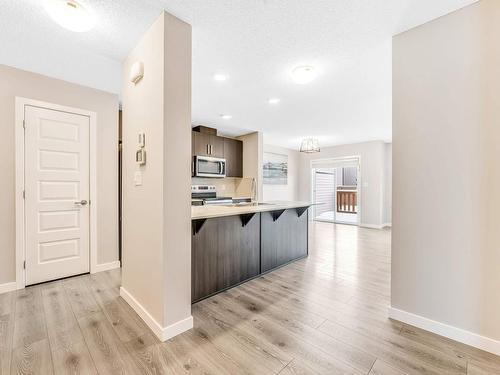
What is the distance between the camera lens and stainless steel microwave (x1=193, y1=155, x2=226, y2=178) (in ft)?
15.6

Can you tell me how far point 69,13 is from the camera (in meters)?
1.66

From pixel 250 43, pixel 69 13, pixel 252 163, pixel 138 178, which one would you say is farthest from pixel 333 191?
pixel 69 13

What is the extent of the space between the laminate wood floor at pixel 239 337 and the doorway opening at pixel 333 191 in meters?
5.17

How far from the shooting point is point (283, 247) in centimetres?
335

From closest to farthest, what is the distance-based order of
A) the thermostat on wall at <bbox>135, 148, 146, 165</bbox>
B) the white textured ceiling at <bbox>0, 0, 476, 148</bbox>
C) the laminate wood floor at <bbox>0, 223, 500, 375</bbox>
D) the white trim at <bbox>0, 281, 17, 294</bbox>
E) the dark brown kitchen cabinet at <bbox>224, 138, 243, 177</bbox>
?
the laminate wood floor at <bbox>0, 223, 500, 375</bbox> < the white textured ceiling at <bbox>0, 0, 476, 148</bbox> < the thermostat on wall at <bbox>135, 148, 146, 165</bbox> < the white trim at <bbox>0, 281, 17, 294</bbox> < the dark brown kitchen cabinet at <bbox>224, 138, 243, 177</bbox>

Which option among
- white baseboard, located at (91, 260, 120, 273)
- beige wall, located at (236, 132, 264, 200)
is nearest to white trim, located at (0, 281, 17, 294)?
white baseboard, located at (91, 260, 120, 273)

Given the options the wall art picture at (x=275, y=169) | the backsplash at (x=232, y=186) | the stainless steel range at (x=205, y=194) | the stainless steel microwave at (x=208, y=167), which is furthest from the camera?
the wall art picture at (x=275, y=169)

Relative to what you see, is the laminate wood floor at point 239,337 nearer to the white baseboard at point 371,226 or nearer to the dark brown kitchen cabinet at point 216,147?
the dark brown kitchen cabinet at point 216,147

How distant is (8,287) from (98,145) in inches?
74.9

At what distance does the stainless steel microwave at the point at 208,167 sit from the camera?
15.6 feet

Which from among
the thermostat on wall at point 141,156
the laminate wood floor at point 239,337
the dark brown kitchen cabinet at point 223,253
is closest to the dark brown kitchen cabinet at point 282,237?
the dark brown kitchen cabinet at point 223,253

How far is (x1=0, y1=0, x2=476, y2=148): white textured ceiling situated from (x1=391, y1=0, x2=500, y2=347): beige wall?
0.88 ft

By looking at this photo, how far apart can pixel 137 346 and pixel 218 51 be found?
8.59 ft

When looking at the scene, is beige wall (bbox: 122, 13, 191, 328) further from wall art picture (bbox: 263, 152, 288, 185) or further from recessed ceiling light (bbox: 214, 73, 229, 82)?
wall art picture (bbox: 263, 152, 288, 185)
